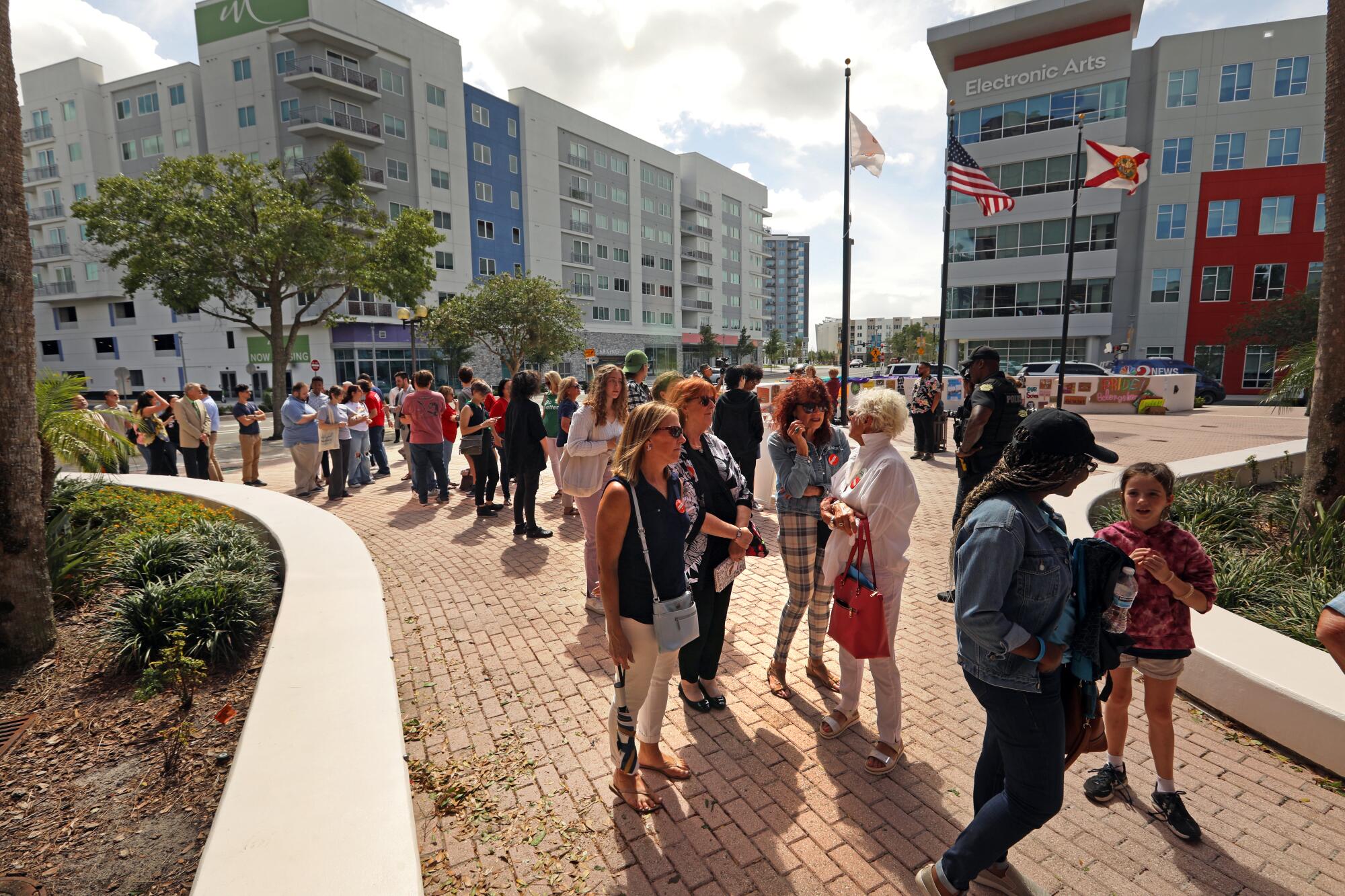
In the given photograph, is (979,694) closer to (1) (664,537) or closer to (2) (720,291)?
(1) (664,537)

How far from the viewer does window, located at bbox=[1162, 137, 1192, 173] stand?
125ft

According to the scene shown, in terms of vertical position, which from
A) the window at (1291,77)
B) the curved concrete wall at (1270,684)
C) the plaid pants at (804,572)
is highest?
the window at (1291,77)

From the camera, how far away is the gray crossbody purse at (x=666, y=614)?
2.98 m

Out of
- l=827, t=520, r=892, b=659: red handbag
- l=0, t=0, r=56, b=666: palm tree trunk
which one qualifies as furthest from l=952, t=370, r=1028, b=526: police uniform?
l=0, t=0, r=56, b=666: palm tree trunk

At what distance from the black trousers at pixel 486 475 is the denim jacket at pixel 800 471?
21.2ft

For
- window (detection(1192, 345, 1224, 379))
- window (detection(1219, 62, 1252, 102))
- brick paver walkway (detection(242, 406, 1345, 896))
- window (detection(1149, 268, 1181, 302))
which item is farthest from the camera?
window (detection(1149, 268, 1181, 302))

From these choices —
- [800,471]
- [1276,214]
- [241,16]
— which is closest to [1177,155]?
[1276,214]

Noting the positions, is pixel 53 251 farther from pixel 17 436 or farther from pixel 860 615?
pixel 860 615

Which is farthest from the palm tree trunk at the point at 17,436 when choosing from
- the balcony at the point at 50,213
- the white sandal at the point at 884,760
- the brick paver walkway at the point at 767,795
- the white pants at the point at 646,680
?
the balcony at the point at 50,213

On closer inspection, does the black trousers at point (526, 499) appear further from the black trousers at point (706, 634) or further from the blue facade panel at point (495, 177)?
the blue facade panel at point (495, 177)

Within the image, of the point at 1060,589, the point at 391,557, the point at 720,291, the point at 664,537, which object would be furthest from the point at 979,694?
the point at 720,291

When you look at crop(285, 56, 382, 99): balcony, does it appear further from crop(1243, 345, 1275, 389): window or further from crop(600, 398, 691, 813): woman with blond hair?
crop(1243, 345, 1275, 389): window

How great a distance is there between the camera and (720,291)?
76.1m

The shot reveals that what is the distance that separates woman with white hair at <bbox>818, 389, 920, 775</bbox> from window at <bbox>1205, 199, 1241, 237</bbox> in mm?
47543
